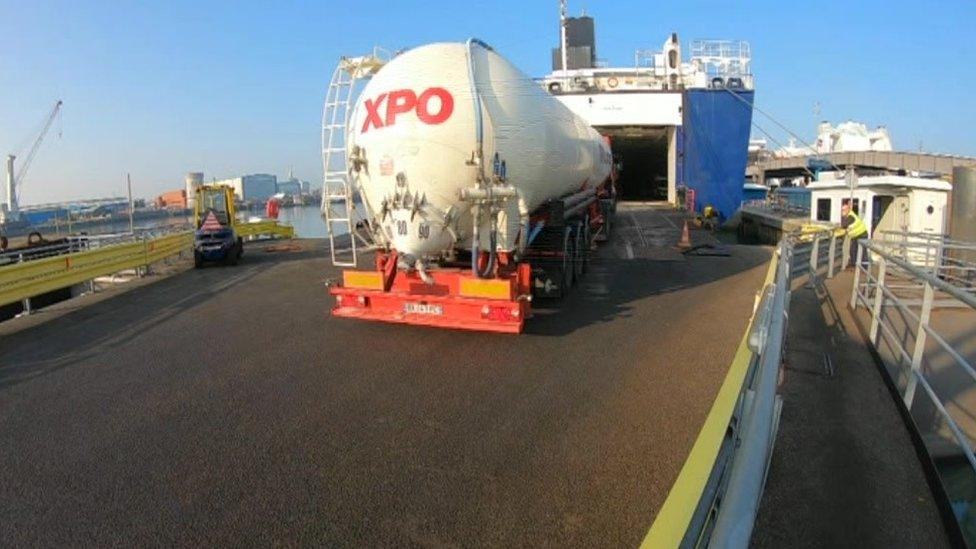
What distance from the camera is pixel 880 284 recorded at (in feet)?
22.3

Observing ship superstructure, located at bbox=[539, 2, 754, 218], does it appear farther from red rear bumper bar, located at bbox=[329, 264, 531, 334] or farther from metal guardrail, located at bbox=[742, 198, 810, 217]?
red rear bumper bar, located at bbox=[329, 264, 531, 334]

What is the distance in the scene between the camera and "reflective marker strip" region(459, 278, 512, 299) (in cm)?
722

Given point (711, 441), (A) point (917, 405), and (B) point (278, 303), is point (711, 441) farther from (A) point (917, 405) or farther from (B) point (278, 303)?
(B) point (278, 303)

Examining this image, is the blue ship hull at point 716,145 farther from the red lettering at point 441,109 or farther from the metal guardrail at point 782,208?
the red lettering at point 441,109

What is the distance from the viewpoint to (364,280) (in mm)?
8070

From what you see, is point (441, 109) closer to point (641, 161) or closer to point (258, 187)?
point (641, 161)

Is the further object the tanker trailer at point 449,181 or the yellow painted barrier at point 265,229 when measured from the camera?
the yellow painted barrier at point 265,229

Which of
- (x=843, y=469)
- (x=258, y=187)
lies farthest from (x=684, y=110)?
(x=258, y=187)

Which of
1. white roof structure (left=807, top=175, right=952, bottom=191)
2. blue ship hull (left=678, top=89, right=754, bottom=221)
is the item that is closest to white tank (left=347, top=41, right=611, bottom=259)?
white roof structure (left=807, top=175, right=952, bottom=191)

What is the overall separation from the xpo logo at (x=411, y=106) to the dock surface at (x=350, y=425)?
9.01 ft

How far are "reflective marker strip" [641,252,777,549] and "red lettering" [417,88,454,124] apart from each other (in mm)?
5218

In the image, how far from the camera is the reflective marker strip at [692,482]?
1499 mm

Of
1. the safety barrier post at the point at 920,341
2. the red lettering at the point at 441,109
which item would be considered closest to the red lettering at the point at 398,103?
the red lettering at the point at 441,109

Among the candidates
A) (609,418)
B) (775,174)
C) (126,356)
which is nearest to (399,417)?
(609,418)
